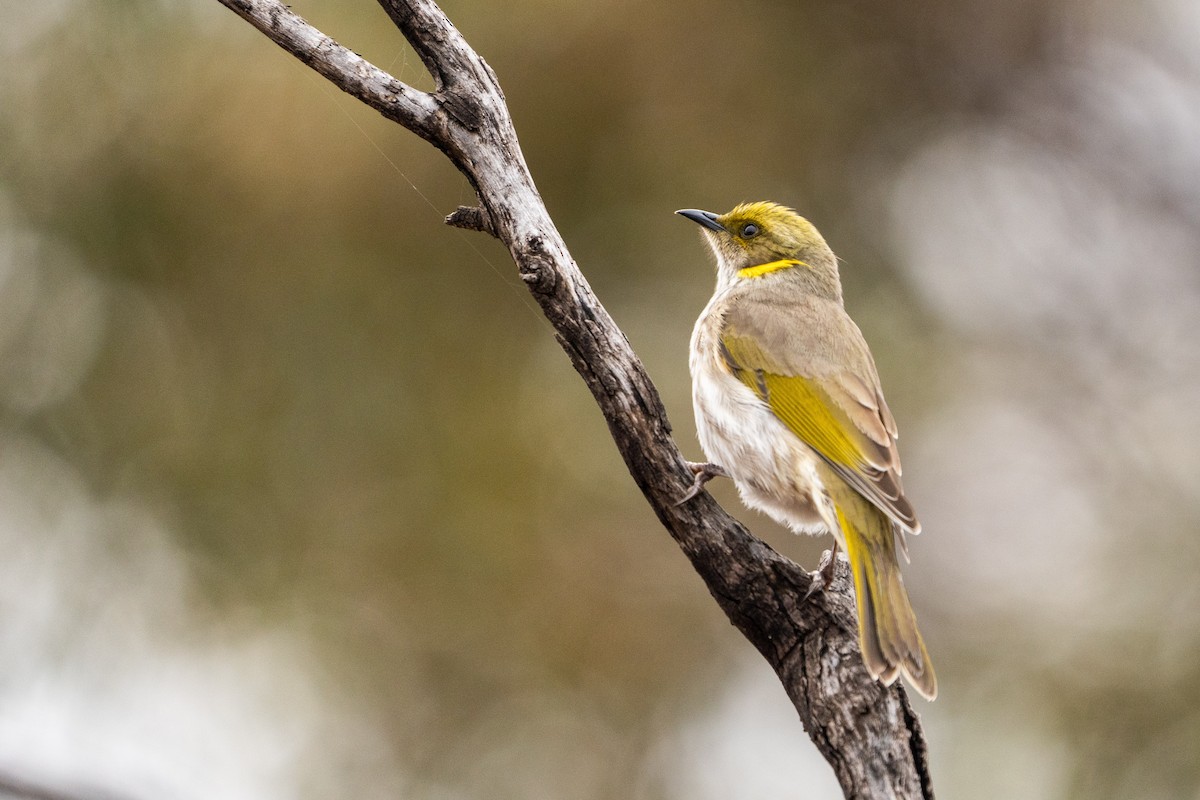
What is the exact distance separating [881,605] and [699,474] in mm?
649

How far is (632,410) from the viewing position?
3.22 metres

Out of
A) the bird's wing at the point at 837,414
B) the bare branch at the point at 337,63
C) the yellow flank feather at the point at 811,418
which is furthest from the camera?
the yellow flank feather at the point at 811,418

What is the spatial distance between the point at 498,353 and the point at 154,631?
2.44 m

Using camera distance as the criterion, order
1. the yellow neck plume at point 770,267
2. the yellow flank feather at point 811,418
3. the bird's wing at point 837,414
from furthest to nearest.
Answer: the yellow neck plume at point 770,267
the yellow flank feather at point 811,418
the bird's wing at point 837,414

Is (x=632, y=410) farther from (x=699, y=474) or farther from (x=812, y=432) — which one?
(x=812, y=432)

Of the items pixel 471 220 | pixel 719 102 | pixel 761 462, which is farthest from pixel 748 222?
pixel 719 102

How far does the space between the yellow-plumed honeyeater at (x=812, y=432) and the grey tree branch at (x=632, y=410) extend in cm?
12

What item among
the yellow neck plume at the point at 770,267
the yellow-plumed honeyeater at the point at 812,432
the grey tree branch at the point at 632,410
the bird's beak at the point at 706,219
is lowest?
the grey tree branch at the point at 632,410

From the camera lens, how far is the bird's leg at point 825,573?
11.0 ft

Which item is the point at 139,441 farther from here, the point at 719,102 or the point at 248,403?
the point at 719,102

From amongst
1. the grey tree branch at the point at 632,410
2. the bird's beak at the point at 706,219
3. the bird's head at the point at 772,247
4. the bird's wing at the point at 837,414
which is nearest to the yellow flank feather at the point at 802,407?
the bird's wing at the point at 837,414

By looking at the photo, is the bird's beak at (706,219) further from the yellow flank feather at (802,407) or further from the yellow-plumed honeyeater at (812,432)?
the yellow flank feather at (802,407)

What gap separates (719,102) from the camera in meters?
7.21

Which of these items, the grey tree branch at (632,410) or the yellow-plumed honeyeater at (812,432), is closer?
the grey tree branch at (632,410)
